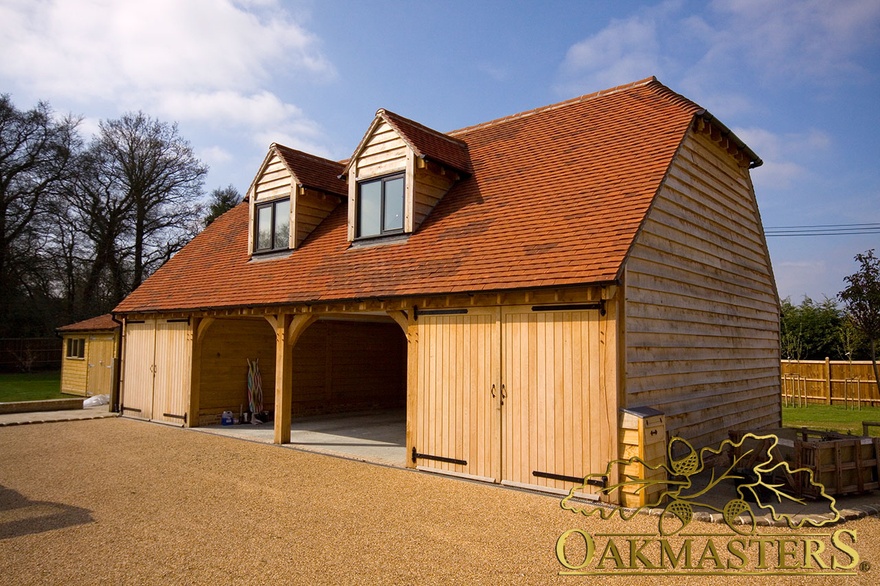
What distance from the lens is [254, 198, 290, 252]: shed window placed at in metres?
14.0

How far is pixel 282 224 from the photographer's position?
14.1 m

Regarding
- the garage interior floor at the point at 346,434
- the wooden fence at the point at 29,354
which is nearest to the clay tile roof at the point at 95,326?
the garage interior floor at the point at 346,434

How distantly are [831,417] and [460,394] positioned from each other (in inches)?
530

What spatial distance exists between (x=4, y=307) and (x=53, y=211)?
17.8 feet

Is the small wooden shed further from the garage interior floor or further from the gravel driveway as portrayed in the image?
the gravel driveway

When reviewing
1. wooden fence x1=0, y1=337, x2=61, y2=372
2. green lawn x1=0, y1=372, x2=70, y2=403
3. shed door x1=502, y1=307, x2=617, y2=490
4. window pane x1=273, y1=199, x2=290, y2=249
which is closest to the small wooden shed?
green lawn x1=0, y1=372, x2=70, y2=403

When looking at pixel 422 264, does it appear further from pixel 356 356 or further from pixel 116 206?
pixel 116 206

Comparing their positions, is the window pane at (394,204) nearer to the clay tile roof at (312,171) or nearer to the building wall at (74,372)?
the clay tile roof at (312,171)

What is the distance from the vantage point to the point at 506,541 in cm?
590

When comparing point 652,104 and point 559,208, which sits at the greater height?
point 652,104

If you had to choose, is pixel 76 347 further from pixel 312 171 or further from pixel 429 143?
pixel 429 143

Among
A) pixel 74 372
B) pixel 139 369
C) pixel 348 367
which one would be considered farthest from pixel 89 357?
pixel 348 367

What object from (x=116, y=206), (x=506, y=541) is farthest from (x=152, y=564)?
(x=116, y=206)

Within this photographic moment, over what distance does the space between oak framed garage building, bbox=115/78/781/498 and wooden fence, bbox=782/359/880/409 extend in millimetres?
10928
